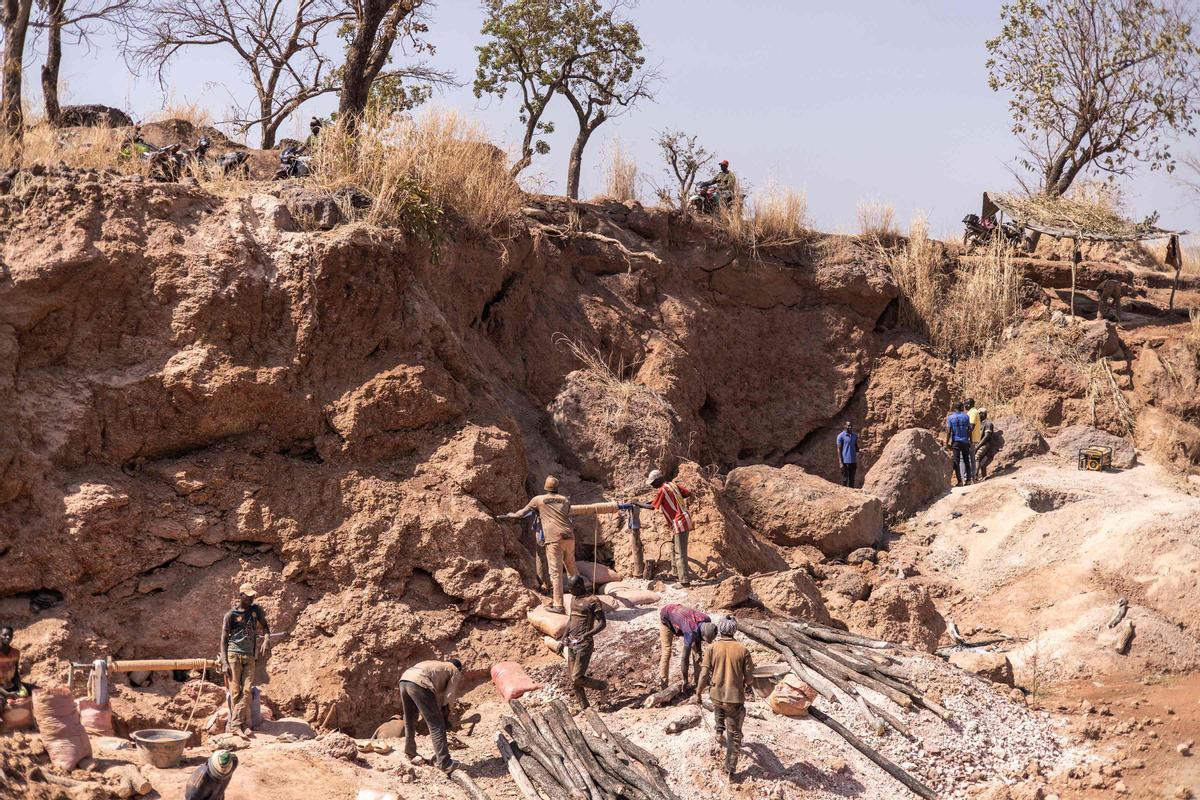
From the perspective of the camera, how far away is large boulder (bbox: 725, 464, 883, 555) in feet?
45.1

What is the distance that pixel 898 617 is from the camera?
38.8ft

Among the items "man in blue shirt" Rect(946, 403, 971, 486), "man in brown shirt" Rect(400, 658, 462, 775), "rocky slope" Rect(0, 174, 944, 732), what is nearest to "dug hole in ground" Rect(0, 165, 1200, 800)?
"rocky slope" Rect(0, 174, 944, 732)

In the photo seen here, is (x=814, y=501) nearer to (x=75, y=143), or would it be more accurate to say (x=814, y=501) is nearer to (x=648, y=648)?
(x=648, y=648)

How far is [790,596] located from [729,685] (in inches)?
125

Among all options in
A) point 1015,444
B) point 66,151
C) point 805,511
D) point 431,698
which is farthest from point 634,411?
point 66,151

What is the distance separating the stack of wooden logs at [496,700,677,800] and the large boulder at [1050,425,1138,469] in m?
9.30

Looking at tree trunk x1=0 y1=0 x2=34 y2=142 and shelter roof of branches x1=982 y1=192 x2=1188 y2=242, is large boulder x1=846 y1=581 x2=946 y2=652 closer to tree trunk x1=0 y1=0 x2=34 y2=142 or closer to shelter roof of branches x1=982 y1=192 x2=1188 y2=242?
shelter roof of branches x1=982 y1=192 x2=1188 y2=242

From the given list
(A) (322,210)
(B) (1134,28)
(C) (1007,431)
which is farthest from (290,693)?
(B) (1134,28)

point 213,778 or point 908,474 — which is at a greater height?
point 908,474

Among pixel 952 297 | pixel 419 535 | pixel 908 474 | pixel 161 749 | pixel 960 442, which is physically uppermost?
pixel 952 297

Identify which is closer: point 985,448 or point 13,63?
point 13,63

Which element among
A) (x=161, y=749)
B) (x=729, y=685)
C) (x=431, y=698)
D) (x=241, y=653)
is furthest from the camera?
(x=241, y=653)

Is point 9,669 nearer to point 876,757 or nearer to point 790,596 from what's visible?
point 876,757

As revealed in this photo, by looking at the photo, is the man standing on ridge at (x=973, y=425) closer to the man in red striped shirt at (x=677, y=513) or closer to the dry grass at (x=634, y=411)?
the dry grass at (x=634, y=411)
